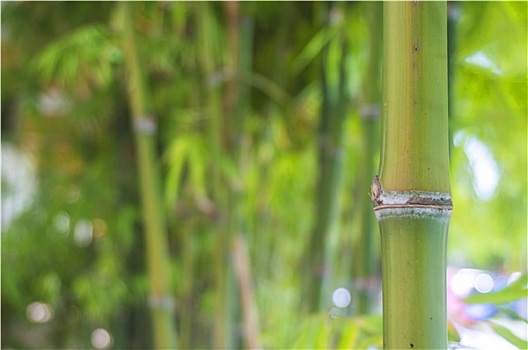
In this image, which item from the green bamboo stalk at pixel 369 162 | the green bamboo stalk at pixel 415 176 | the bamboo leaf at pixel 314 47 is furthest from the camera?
the bamboo leaf at pixel 314 47

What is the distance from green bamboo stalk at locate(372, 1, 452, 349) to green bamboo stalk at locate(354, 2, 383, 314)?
0.91 ft

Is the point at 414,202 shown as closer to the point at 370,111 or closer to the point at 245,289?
the point at 370,111

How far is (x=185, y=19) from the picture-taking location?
0.94 metres

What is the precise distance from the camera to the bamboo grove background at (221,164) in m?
0.63

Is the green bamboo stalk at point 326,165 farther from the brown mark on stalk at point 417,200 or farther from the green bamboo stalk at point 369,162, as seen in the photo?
the brown mark on stalk at point 417,200

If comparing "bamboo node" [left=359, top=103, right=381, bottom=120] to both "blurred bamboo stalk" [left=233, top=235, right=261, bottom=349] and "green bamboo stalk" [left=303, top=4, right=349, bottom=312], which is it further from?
"blurred bamboo stalk" [left=233, top=235, right=261, bottom=349]

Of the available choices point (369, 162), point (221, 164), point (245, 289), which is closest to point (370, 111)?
point (369, 162)

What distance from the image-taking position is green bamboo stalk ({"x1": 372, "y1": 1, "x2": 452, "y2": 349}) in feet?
0.88

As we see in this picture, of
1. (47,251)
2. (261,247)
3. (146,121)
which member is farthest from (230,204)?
(47,251)

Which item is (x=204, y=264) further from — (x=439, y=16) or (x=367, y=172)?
(x=439, y=16)

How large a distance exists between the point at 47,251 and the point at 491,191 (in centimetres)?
88

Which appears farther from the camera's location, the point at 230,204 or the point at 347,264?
the point at 347,264

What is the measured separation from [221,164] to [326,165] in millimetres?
122

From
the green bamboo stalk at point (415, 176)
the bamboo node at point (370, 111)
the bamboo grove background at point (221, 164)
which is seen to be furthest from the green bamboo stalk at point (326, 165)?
the green bamboo stalk at point (415, 176)
